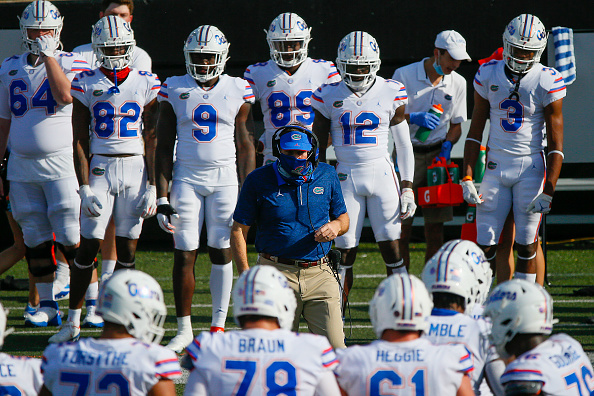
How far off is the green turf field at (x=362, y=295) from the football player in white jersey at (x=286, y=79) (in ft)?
4.85

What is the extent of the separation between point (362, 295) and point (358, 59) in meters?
2.38

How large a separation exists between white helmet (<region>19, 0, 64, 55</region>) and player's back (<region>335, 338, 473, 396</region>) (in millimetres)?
4060

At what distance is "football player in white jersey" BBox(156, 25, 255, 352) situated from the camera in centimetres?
A: 592

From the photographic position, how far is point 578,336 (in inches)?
237

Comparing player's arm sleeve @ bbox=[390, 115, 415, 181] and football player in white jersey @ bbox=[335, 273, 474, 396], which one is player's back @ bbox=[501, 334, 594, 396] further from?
player's arm sleeve @ bbox=[390, 115, 415, 181]

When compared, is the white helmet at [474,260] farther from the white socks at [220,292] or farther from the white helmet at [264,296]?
the white socks at [220,292]

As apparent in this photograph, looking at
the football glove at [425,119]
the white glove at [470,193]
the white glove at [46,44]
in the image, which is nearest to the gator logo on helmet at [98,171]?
the white glove at [46,44]

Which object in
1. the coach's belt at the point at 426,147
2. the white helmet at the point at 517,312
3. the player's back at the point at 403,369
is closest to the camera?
the player's back at the point at 403,369

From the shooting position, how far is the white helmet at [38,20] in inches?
247

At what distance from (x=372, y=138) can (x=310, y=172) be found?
1389 mm

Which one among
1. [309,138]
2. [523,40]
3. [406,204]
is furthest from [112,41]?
[523,40]

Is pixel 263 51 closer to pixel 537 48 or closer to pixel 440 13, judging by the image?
pixel 440 13

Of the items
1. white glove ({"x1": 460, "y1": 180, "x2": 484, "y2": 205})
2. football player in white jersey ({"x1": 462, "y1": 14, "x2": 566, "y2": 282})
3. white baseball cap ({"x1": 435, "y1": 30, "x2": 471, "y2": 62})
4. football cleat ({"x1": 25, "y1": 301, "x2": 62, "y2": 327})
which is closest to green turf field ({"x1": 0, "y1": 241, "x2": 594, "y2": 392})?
football cleat ({"x1": 25, "y1": 301, "x2": 62, "y2": 327})

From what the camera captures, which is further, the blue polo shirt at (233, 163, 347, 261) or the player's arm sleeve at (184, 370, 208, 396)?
the blue polo shirt at (233, 163, 347, 261)
